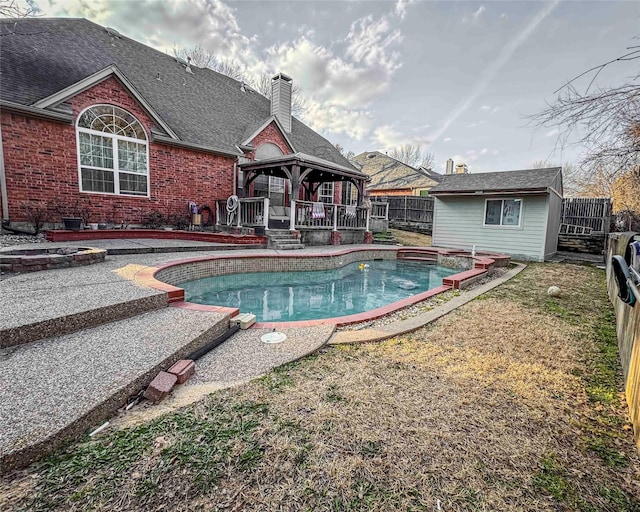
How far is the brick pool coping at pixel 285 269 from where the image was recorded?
4062 millimetres

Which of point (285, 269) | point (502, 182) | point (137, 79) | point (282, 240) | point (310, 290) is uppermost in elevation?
point (137, 79)

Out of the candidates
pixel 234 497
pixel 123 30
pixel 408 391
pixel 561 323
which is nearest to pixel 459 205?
pixel 561 323

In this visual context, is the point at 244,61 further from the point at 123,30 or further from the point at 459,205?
the point at 459,205

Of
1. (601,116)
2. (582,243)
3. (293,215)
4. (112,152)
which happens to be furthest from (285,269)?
(582,243)

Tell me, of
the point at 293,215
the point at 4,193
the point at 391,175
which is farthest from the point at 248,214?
the point at 391,175

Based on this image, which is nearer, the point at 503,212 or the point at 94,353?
the point at 94,353

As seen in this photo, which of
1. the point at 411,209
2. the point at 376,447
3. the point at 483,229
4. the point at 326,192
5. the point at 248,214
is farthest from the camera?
the point at 411,209

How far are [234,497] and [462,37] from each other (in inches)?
360

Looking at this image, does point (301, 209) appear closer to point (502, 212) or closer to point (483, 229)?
point (483, 229)

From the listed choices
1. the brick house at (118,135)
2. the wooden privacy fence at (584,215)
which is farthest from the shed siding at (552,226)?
the brick house at (118,135)

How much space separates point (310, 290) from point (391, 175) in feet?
81.7

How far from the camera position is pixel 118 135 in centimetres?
947

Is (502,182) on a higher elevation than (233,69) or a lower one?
lower

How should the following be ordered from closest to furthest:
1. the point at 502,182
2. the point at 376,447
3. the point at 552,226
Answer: the point at 376,447
the point at 502,182
the point at 552,226
